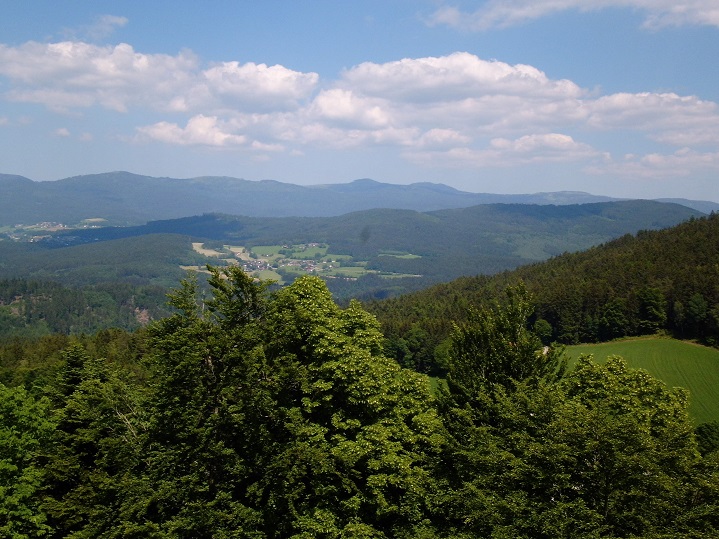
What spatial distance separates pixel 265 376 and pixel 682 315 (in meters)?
82.7

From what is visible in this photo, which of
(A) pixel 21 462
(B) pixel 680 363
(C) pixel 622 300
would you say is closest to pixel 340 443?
(A) pixel 21 462

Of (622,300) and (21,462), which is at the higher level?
(21,462)

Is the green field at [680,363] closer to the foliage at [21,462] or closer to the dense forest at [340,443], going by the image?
the dense forest at [340,443]

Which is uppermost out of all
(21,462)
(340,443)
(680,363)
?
(340,443)

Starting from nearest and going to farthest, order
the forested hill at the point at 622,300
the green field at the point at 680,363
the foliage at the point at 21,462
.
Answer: the foliage at the point at 21,462 → the green field at the point at 680,363 → the forested hill at the point at 622,300

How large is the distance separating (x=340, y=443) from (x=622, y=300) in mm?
86354

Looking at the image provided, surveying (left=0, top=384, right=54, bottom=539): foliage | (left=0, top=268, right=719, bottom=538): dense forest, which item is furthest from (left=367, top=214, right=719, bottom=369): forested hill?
(left=0, top=384, right=54, bottom=539): foliage

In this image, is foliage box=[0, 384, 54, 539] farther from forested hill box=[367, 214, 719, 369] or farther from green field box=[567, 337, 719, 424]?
forested hill box=[367, 214, 719, 369]

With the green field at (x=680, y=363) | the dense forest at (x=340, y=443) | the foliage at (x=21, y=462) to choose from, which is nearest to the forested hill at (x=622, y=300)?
the green field at (x=680, y=363)

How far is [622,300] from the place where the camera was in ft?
293

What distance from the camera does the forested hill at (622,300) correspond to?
80562 millimetres

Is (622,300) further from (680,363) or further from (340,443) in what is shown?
(340,443)

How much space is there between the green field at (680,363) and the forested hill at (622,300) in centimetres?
414

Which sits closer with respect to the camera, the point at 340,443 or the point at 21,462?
the point at 340,443
